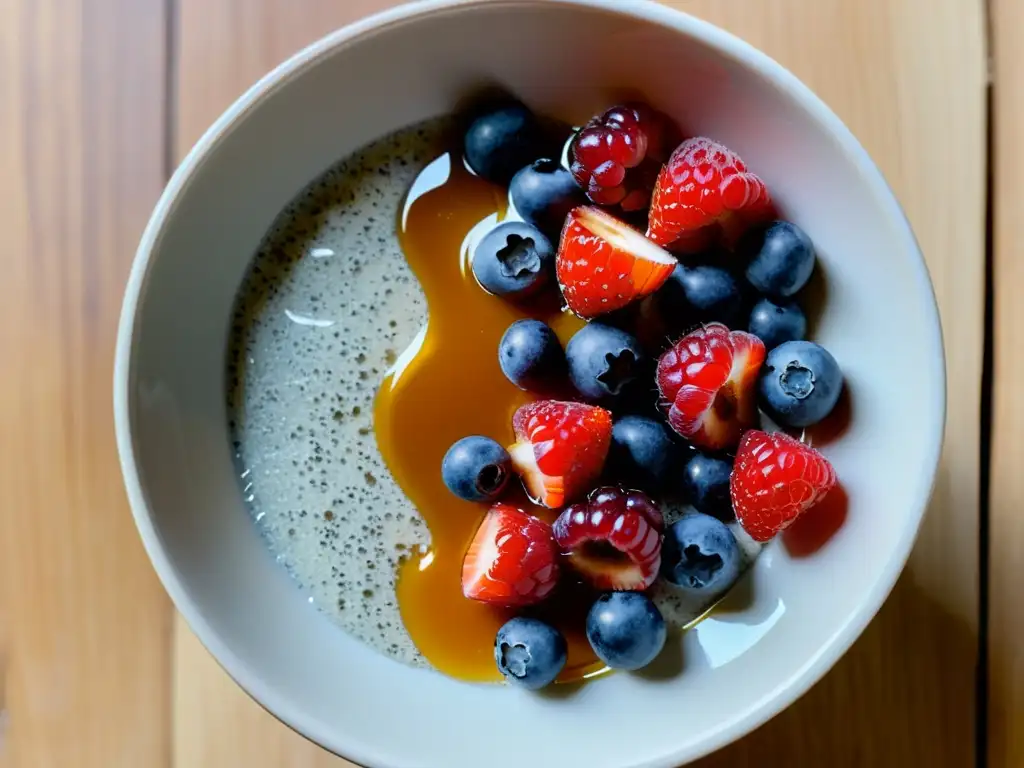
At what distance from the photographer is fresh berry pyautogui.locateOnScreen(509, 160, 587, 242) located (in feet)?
2.88

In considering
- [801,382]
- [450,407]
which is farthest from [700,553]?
[450,407]

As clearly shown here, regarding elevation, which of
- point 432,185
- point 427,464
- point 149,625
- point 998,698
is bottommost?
point 998,698

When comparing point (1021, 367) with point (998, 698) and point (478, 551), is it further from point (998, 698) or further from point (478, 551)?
point (478, 551)

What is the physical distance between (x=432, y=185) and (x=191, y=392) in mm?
300

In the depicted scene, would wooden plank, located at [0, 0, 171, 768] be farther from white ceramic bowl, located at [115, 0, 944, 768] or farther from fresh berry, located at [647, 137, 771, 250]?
fresh berry, located at [647, 137, 771, 250]

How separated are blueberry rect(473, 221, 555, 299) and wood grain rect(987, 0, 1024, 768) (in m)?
0.42

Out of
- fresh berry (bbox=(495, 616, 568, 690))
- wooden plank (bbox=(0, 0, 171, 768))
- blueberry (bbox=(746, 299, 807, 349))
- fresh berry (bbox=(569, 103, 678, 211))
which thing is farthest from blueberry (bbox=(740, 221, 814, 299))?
wooden plank (bbox=(0, 0, 171, 768))

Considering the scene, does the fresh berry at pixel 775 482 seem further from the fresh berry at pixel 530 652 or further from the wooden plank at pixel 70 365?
the wooden plank at pixel 70 365

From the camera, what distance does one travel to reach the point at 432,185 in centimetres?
93

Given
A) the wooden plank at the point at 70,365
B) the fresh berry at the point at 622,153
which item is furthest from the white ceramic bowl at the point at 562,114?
the wooden plank at the point at 70,365

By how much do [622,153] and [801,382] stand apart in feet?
0.82

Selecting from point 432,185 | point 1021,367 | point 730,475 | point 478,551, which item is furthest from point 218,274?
point 1021,367

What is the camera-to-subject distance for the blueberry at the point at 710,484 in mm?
845

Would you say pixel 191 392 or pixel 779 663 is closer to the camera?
pixel 779 663
